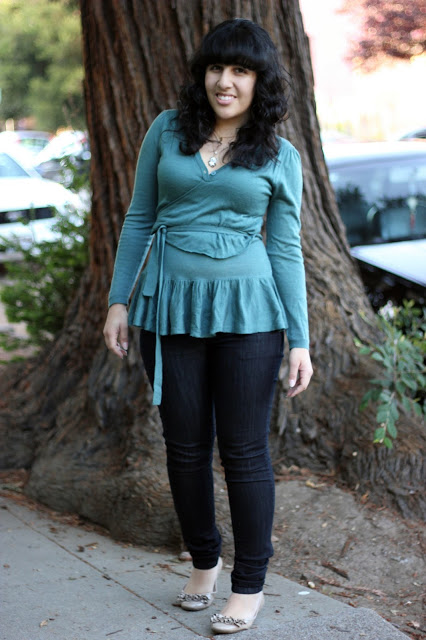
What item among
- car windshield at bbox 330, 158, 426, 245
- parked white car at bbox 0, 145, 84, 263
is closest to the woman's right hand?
car windshield at bbox 330, 158, 426, 245

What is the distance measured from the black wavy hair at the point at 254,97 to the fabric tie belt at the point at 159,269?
0.23m

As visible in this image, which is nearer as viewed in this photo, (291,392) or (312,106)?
(291,392)

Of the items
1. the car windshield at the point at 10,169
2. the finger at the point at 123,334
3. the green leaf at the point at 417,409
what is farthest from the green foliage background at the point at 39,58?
the finger at the point at 123,334

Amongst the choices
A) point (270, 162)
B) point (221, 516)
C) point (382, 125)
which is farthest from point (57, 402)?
point (382, 125)

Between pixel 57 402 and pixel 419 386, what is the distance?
1.97m

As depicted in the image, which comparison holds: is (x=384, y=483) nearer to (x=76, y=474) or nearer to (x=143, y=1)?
(x=76, y=474)

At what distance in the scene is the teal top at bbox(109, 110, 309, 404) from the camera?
2814mm

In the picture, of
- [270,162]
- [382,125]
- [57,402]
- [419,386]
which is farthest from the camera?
[382,125]

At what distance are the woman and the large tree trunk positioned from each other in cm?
91

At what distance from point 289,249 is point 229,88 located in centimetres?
57

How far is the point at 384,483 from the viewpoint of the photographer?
3914 millimetres

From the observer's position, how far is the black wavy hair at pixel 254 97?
281 centimetres

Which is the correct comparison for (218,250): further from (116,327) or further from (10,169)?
(10,169)

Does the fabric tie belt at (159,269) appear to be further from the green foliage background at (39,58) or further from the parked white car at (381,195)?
the green foliage background at (39,58)
